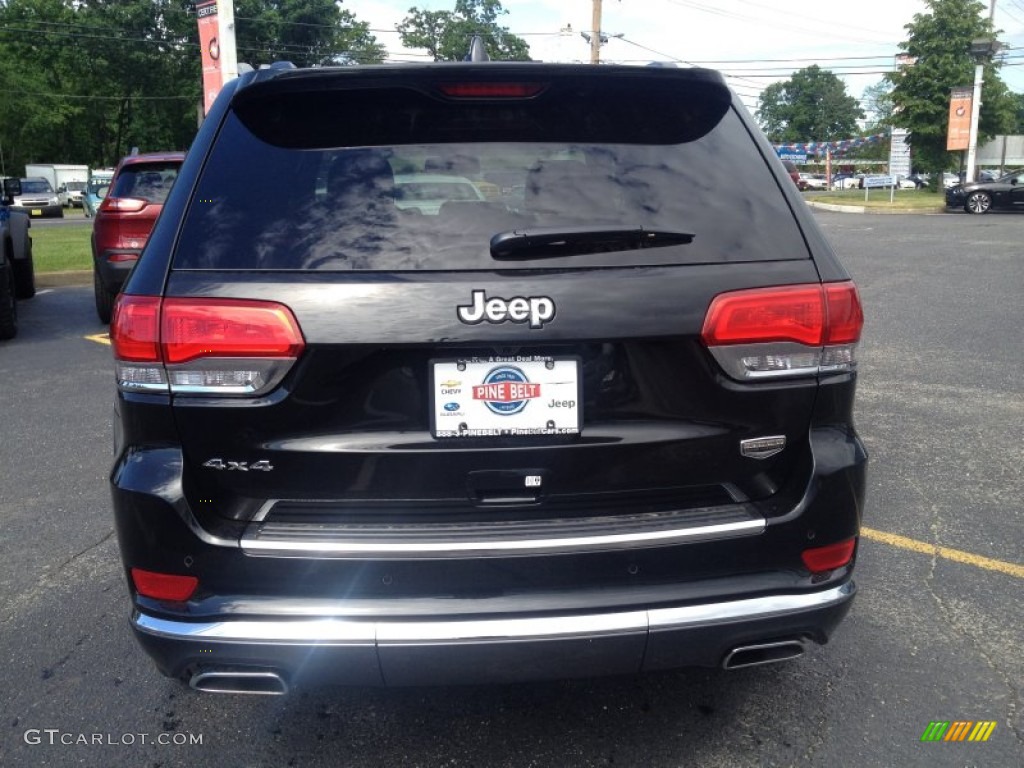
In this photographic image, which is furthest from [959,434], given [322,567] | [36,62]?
[36,62]

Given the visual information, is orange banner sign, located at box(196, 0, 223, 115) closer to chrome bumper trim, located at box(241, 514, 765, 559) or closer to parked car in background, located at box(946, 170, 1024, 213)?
chrome bumper trim, located at box(241, 514, 765, 559)

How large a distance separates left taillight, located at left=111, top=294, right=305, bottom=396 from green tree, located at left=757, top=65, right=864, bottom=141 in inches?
4745

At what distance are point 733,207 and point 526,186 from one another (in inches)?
21.2

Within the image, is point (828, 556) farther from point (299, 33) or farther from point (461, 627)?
point (299, 33)

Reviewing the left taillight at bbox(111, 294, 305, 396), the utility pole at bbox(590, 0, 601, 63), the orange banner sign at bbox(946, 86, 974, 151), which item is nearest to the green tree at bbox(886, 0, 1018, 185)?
the orange banner sign at bbox(946, 86, 974, 151)

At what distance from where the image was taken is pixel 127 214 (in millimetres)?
9062

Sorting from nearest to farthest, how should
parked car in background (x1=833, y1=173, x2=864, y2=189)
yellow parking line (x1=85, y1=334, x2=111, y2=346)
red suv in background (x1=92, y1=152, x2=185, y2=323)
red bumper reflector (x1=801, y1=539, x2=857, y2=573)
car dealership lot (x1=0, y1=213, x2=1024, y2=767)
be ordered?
red bumper reflector (x1=801, y1=539, x2=857, y2=573), car dealership lot (x1=0, y1=213, x2=1024, y2=767), yellow parking line (x1=85, y1=334, x2=111, y2=346), red suv in background (x1=92, y1=152, x2=185, y2=323), parked car in background (x1=833, y1=173, x2=864, y2=189)

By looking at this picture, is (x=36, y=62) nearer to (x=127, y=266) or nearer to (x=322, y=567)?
(x=127, y=266)

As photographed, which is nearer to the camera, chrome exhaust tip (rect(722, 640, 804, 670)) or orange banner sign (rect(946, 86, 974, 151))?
chrome exhaust tip (rect(722, 640, 804, 670))

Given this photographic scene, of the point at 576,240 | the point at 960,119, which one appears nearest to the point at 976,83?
the point at 960,119

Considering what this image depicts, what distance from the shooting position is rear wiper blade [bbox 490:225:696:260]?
2092 millimetres

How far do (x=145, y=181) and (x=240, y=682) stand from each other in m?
8.58

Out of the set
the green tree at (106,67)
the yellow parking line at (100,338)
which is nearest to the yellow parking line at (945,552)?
the yellow parking line at (100,338)

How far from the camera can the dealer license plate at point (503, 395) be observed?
2.09 meters
